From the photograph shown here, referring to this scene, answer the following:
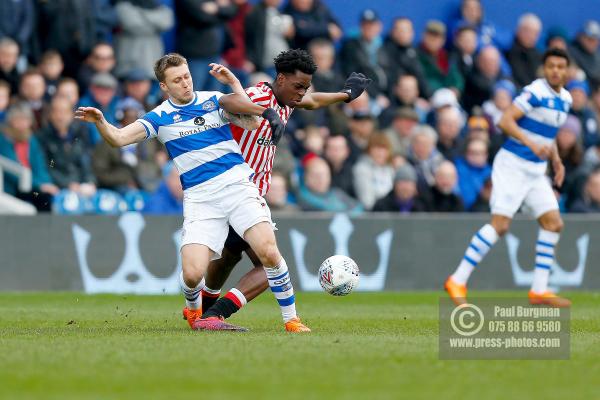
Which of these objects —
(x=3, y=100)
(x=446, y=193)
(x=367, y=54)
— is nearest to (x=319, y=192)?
(x=446, y=193)

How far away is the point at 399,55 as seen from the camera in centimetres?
2048

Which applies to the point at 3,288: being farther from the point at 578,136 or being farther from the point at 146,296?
the point at 578,136

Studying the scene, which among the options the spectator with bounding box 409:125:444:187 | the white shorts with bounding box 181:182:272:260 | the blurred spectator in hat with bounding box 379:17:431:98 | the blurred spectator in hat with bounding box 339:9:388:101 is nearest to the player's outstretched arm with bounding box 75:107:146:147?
the white shorts with bounding box 181:182:272:260

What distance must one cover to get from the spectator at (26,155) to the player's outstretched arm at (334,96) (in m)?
6.30

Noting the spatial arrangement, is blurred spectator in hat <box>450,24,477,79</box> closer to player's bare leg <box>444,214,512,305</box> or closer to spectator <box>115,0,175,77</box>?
spectator <box>115,0,175,77</box>

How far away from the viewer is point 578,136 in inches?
782

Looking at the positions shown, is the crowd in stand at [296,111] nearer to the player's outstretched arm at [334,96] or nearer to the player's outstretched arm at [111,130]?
the player's outstretched arm at [334,96]

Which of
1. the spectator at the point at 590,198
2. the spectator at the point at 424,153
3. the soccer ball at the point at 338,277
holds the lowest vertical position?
the soccer ball at the point at 338,277

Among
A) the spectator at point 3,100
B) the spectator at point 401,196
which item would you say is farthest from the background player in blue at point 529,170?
the spectator at point 3,100

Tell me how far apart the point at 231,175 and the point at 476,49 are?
1194cm

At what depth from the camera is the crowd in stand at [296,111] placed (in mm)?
16609

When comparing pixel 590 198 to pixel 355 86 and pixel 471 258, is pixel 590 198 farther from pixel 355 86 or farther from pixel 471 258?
pixel 355 86

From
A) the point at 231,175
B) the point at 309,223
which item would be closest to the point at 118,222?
the point at 309,223

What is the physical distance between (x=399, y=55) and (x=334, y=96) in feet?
32.4
